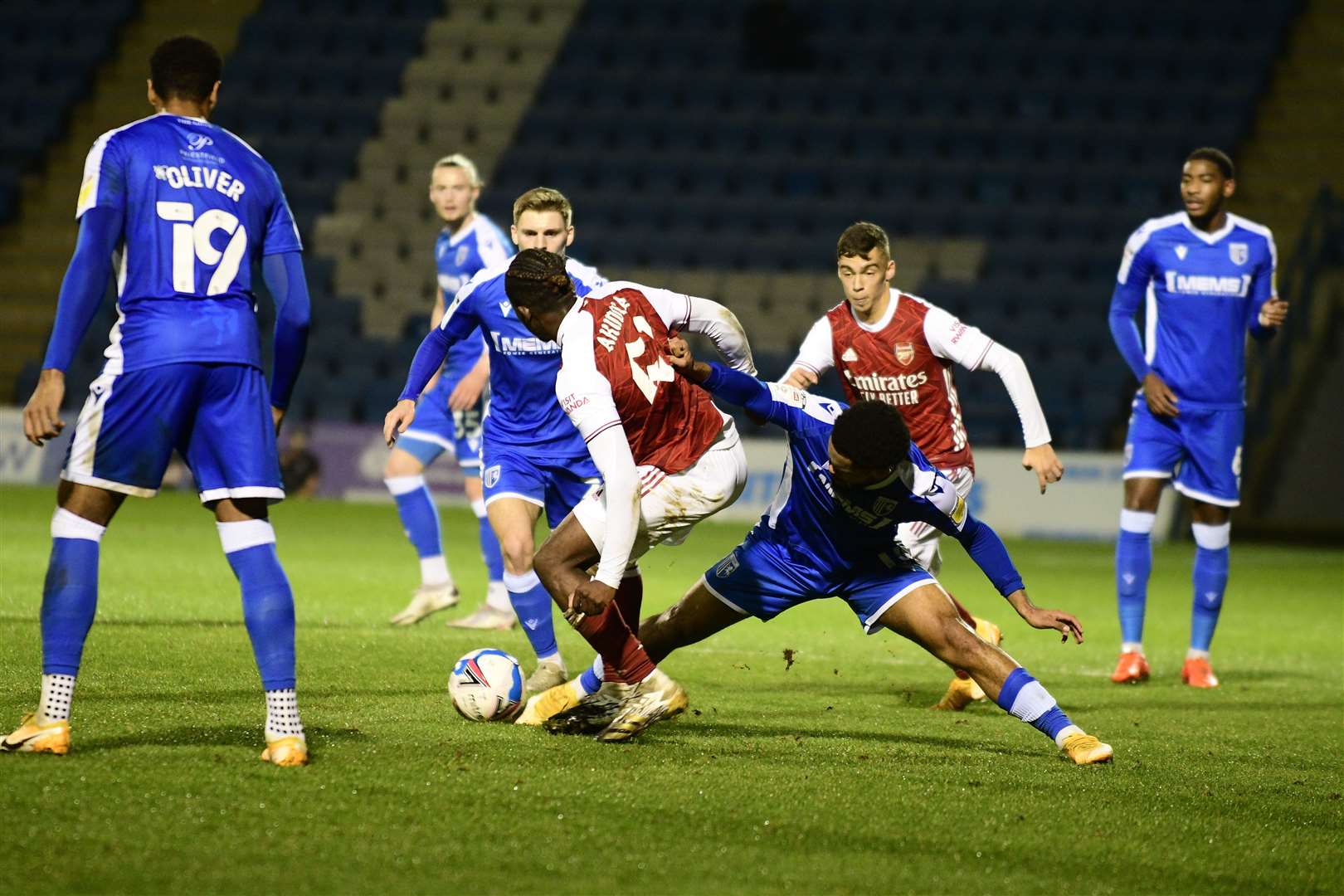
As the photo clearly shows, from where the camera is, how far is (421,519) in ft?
29.1

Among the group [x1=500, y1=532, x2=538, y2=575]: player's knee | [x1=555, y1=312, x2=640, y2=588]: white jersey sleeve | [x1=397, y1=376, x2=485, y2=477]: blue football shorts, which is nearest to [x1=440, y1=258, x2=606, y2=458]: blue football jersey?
[x1=500, y1=532, x2=538, y2=575]: player's knee

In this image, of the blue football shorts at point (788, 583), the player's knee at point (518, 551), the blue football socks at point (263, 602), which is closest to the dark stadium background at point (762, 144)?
the player's knee at point (518, 551)

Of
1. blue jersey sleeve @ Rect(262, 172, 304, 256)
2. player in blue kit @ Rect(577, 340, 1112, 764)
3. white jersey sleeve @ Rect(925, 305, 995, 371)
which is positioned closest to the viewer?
blue jersey sleeve @ Rect(262, 172, 304, 256)

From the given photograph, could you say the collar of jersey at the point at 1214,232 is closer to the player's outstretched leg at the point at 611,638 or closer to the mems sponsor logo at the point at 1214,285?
the mems sponsor logo at the point at 1214,285

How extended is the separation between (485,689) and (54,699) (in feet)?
4.88

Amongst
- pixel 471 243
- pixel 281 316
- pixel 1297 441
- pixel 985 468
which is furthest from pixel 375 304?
pixel 281 316

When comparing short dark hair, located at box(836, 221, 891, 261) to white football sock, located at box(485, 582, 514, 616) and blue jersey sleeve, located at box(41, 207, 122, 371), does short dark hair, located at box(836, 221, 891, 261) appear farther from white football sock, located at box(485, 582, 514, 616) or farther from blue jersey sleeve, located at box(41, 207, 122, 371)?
white football sock, located at box(485, 582, 514, 616)

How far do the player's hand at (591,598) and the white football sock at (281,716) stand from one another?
83 cm

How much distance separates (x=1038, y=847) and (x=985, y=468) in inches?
469

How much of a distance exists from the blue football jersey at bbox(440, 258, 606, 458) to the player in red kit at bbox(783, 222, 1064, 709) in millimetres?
899

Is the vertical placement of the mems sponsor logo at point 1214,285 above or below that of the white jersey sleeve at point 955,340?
above

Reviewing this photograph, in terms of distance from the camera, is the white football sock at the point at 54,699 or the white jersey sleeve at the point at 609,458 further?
the white jersey sleeve at the point at 609,458

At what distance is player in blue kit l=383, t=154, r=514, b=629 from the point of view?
27.2ft

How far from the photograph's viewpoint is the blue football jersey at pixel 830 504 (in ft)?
16.6
